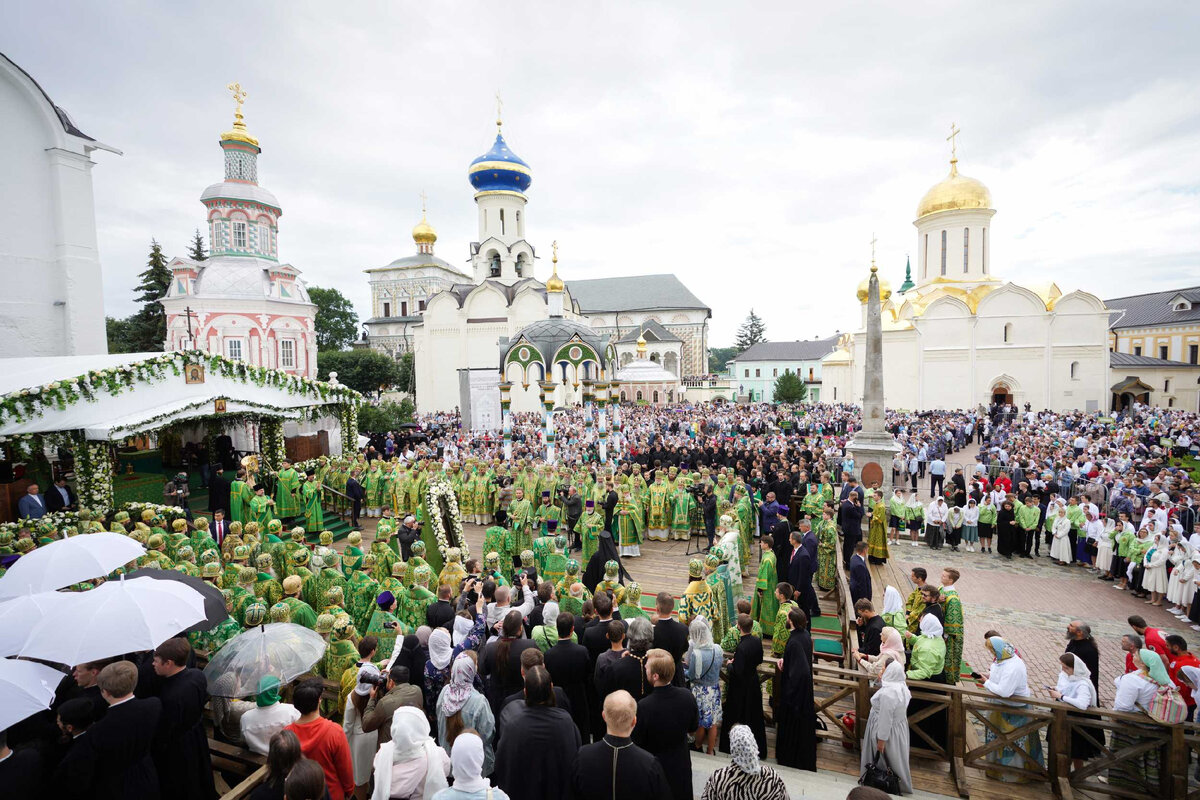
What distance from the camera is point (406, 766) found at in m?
3.16

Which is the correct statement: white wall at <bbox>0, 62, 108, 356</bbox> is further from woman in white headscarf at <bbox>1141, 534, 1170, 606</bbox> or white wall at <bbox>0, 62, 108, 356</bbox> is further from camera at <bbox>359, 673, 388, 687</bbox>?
woman in white headscarf at <bbox>1141, 534, 1170, 606</bbox>

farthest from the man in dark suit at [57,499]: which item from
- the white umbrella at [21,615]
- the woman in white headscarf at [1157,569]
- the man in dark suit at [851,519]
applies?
the woman in white headscarf at [1157,569]

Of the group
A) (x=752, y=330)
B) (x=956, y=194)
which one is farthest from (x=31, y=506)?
(x=752, y=330)

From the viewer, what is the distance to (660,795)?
291cm

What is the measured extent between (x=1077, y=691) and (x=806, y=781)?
2.41 meters

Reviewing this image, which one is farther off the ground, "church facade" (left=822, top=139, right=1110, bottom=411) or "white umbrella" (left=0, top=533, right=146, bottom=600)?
"church facade" (left=822, top=139, right=1110, bottom=411)

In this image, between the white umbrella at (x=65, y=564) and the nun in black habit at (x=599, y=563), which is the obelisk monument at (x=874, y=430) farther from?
the white umbrella at (x=65, y=564)

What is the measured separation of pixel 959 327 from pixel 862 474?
25.5 metres

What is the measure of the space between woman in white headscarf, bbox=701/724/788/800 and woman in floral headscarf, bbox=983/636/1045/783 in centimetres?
311

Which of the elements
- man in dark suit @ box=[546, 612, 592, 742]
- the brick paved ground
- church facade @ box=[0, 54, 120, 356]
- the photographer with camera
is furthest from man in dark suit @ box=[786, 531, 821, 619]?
church facade @ box=[0, 54, 120, 356]

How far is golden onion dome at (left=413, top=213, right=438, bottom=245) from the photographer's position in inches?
2235

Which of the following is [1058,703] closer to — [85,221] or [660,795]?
[660,795]

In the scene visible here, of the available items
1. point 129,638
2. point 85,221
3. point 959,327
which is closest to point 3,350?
point 85,221

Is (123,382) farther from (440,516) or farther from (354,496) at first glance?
(440,516)
